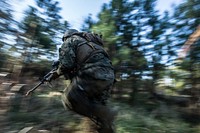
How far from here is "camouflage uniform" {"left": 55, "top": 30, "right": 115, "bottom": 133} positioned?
173 inches

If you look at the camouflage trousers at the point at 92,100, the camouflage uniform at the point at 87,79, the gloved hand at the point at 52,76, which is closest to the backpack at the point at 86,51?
the camouflage uniform at the point at 87,79

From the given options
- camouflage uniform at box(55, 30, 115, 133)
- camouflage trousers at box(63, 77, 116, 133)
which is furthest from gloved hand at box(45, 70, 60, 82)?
camouflage trousers at box(63, 77, 116, 133)

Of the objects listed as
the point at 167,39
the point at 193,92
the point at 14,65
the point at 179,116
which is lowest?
the point at 179,116

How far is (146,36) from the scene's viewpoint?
808 cm

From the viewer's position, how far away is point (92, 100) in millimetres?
4457

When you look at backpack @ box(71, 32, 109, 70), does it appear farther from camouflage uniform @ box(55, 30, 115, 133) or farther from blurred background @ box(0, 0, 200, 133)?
blurred background @ box(0, 0, 200, 133)

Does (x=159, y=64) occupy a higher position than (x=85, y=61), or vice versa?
(x=159, y=64)

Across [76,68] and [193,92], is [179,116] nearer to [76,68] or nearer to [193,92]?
[193,92]

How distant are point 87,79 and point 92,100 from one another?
269mm

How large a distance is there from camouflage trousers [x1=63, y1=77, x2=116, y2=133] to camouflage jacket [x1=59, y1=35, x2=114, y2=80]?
99 mm

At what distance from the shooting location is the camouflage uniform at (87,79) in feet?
14.4

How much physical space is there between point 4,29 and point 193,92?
439cm

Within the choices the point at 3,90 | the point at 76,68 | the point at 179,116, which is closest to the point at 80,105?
the point at 76,68

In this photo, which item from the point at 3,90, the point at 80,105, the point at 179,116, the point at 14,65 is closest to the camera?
the point at 80,105
